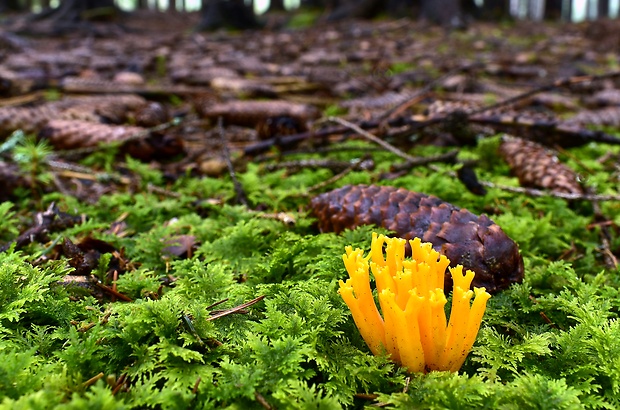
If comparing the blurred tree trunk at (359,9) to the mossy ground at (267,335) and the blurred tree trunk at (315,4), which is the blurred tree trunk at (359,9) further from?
the mossy ground at (267,335)

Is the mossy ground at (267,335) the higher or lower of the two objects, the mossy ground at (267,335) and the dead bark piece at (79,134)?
the lower

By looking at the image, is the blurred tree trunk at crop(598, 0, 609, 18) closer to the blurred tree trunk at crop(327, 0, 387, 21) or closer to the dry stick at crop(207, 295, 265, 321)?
the blurred tree trunk at crop(327, 0, 387, 21)

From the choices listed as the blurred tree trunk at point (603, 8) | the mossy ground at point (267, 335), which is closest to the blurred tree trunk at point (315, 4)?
the blurred tree trunk at point (603, 8)

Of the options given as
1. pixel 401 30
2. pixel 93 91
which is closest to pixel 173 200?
pixel 93 91

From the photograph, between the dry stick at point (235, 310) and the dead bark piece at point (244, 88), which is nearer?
the dry stick at point (235, 310)

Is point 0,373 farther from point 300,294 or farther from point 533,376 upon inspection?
point 533,376

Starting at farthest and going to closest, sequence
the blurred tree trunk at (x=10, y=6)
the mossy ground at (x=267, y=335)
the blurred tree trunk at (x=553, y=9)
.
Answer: the blurred tree trunk at (x=10, y=6) → the blurred tree trunk at (x=553, y=9) → the mossy ground at (x=267, y=335)

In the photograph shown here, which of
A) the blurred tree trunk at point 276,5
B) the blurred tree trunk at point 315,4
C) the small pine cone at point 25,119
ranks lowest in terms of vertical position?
the small pine cone at point 25,119
